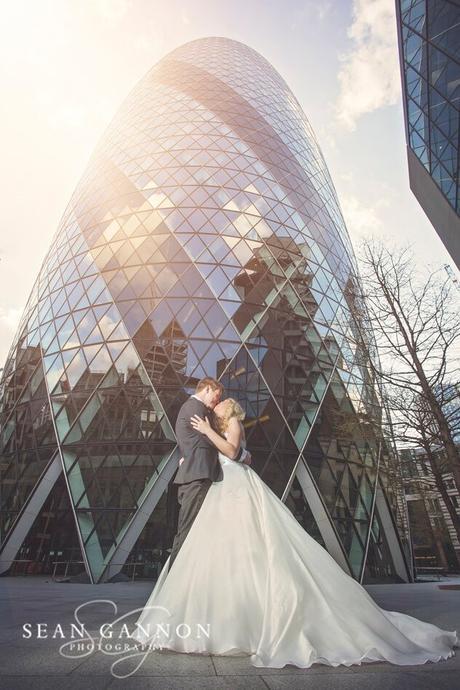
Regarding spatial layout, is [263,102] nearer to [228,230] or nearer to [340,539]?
[228,230]

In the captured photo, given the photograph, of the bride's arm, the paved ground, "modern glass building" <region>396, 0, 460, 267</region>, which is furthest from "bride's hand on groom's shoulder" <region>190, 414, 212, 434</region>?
"modern glass building" <region>396, 0, 460, 267</region>

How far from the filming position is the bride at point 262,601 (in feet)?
7.83

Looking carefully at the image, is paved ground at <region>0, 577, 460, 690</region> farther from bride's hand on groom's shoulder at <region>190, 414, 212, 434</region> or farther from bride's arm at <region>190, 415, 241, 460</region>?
bride's hand on groom's shoulder at <region>190, 414, 212, 434</region>

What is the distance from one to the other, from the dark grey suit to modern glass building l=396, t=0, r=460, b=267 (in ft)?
50.1

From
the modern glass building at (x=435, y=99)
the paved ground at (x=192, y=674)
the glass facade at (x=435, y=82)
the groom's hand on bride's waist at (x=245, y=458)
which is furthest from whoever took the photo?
the modern glass building at (x=435, y=99)

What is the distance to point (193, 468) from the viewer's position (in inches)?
127

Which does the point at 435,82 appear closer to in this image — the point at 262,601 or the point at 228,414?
the point at 228,414

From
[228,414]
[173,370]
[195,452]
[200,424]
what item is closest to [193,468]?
[195,452]

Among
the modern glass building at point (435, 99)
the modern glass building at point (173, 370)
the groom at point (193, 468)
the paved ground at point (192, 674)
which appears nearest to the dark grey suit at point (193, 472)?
the groom at point (193, 468)

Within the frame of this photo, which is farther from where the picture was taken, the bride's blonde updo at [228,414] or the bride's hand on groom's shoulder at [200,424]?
the bride's blonde updo at [228,414]

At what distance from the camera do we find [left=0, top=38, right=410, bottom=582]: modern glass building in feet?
41.6

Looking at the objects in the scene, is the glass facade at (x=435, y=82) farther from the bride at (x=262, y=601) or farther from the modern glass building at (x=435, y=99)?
the bride at (x=262, y=601)

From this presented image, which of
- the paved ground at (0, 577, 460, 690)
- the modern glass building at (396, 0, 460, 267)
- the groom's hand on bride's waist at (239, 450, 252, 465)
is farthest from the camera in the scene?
the modern glass building at (396, 0, 460, 267)

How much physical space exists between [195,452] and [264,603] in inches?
48.5
